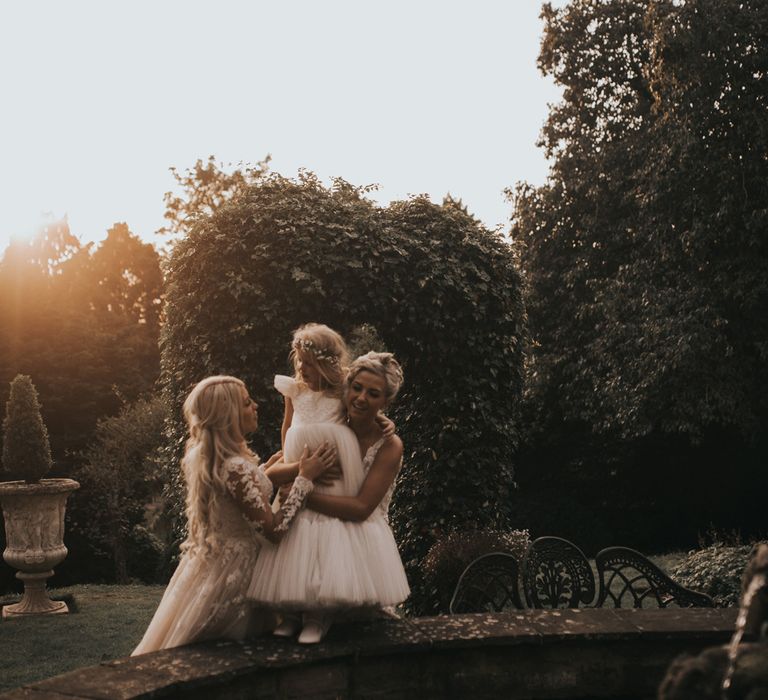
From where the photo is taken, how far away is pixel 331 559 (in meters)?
3.26

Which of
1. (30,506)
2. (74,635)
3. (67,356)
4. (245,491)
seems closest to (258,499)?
(245,491)

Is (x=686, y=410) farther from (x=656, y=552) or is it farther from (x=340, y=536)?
(x=340, y=536)

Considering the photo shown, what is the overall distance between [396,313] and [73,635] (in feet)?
13.9

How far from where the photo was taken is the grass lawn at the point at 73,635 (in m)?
6.35

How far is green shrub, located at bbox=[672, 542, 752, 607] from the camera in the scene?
737 cm

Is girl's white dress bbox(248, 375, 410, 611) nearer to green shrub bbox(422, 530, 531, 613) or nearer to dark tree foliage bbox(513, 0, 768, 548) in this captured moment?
green shrub bbox(422, 530, 531, 613)

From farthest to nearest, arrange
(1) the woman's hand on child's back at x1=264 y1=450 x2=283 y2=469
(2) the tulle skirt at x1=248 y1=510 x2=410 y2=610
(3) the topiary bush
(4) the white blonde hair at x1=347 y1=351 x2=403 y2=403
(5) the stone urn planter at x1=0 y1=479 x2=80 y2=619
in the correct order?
(3) the topiary bush
(5) the stone urn planter at x1=0 y1=479 x2=80 y2=619
(1) the woman's hand on child's back at x1=264 y1=450 x2=283 y2=469
(4) the white blonde hair at x1=347 y1=351 x2=403 y2=403
(2) the tulle skirt at x1=248 y1=510 x2=410 y2=610

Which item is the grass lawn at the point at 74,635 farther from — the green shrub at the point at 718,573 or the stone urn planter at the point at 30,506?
the green shrub at the point at 718,573

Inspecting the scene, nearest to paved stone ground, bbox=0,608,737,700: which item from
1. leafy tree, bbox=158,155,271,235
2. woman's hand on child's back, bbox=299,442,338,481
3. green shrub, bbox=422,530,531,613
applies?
woman's hand on child's back, bbox=299,442,338,481

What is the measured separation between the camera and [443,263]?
7727mm

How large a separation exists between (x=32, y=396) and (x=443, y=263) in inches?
193

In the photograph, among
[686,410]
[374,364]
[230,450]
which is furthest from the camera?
[686,410]

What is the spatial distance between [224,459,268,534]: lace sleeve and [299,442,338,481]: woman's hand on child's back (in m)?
0.22

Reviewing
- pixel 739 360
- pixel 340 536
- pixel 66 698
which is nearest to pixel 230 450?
pixel 340 536
